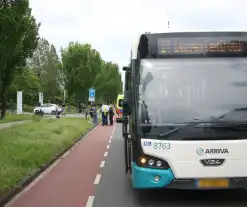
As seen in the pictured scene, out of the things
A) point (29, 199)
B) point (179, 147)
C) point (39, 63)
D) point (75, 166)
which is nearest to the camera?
point (179, 147)

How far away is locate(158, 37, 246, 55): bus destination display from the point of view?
25.7 feet

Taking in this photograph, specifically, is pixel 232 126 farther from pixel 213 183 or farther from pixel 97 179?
pixel 97 179

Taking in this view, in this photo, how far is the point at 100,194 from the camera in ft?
28.8

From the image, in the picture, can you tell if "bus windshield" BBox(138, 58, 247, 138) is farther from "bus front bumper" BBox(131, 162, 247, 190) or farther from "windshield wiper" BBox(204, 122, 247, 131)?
"bus front bumper" BBox(131, 162, 247, 190)

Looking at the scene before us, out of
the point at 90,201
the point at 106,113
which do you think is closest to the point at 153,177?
the point at 90,201

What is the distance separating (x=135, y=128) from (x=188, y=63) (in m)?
1.40

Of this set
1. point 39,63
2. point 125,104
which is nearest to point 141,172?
point 125,104

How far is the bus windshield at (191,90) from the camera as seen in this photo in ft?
24.7

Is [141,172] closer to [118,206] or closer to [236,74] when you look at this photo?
[118,206]

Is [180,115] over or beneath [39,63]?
beneath

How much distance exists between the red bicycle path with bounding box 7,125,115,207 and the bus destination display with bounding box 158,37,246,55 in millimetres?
3028

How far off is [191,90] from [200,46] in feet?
2.66

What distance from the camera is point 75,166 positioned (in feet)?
42.6

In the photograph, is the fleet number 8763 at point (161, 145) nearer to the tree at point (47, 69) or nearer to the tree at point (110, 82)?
the tree at point (47, 69)
